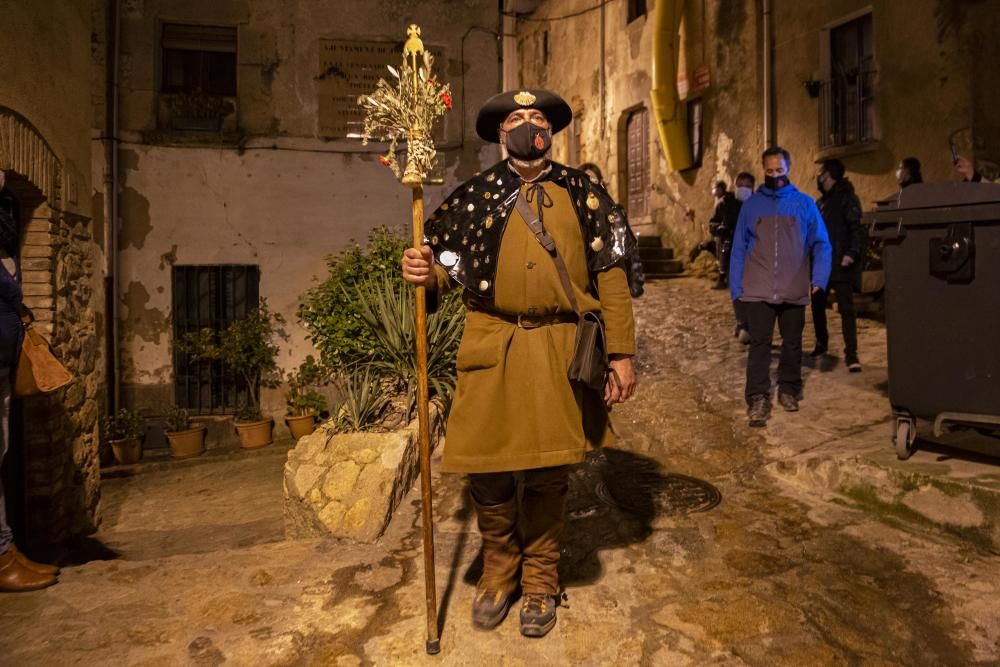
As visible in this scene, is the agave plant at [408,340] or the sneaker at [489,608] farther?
the agave plant at [408,340]

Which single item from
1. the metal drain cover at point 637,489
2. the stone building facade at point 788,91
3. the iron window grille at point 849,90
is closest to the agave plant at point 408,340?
the metal drain cover at point 637,489

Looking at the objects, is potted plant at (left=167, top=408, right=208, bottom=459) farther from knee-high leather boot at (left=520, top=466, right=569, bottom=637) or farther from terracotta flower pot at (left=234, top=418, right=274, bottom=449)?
knee-high leather boot at (left=520, top=466, right=569, bottom=637)

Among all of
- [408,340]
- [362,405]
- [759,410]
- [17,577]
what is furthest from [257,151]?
[17,577]

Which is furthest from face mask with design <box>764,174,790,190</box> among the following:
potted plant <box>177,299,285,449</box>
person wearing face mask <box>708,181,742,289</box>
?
potted plant <box>177,299,285,449</box>

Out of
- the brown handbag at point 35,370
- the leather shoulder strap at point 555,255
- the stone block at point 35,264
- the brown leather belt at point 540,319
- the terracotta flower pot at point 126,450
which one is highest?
the stone block at point 35,264

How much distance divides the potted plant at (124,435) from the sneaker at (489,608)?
25.1 ft

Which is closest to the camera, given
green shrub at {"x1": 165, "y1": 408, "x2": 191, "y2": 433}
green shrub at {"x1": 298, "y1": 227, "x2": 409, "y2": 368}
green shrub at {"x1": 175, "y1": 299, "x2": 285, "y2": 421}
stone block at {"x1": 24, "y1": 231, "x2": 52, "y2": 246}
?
stone block at {"x1": 24, "y1": 231, "x2": 52, "y2": 246}

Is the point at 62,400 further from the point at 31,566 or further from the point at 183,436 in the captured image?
the point at 183,436

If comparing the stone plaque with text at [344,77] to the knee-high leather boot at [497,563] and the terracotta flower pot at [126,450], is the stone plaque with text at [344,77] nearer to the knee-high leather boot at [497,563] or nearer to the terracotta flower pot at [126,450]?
the terracotta flower pot at [126,450]

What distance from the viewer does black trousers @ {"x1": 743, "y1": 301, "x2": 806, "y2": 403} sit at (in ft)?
16.8

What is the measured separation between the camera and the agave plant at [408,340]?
5.07 meters

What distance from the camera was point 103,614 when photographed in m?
2.88

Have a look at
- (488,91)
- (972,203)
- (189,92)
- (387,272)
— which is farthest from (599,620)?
(189,92)

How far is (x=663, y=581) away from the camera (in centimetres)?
304
